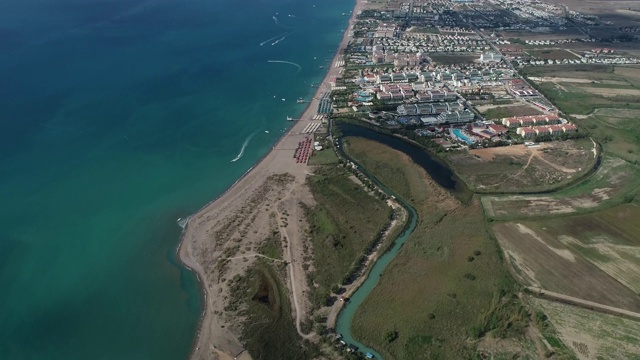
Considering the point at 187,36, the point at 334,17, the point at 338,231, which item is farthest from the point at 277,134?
the point at 334,17

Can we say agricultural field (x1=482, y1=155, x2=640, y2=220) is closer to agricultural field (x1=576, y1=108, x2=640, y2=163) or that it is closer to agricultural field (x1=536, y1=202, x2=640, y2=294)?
agricultural field (x1=536, y1=202, x2=640, y2=294)

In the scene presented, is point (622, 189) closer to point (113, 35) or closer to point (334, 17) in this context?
point (334, 17)

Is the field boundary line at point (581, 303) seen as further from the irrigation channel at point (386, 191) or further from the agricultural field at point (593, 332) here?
the irrigation channel at point (386, 191)

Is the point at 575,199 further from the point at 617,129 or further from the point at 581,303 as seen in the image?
the point at 617,129

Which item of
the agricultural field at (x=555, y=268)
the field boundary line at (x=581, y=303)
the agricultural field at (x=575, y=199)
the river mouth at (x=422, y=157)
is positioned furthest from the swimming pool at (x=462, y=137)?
the field boundary line at (x=581, y=303)

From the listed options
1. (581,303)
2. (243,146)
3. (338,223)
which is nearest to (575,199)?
(581,303)

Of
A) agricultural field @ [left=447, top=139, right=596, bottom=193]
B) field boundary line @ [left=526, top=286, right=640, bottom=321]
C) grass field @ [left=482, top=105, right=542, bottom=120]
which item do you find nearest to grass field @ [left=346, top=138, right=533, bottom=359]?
field boundary line @ [left=526, top=286, right=640, bottom=321]
